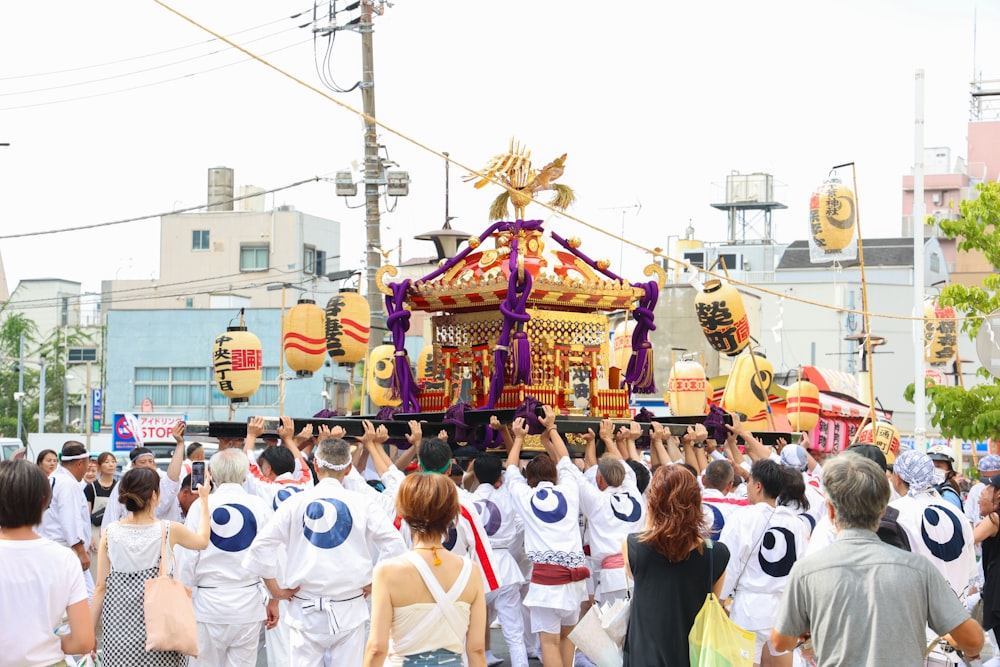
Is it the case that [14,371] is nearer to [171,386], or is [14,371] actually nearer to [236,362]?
[171,386]

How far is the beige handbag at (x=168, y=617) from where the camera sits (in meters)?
6.30

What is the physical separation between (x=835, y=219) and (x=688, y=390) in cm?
491

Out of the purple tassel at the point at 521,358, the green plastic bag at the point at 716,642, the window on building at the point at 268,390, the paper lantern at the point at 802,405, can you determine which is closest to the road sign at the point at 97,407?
the window on building at the point at 268,390

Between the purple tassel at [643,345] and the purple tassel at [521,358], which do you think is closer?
the purple tassel at [521,358]

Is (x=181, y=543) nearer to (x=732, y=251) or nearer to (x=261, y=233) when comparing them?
(x=261, y=233)

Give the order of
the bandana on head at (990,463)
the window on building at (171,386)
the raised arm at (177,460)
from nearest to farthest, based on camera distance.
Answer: the raised arm at (177,460)
the bandana on head at (990,463)
the window on building at (171,386)

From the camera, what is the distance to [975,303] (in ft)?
58.2

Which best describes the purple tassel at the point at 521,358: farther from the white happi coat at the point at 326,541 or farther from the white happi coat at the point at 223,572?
the white happi coat at the point at 326,541

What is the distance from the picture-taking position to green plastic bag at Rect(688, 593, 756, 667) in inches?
205

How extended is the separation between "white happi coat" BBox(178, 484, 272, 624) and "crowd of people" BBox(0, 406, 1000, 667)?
0.01 meters

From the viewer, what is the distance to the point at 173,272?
5044cm

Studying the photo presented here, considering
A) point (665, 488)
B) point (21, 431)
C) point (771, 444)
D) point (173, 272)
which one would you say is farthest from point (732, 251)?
point (665, 488)

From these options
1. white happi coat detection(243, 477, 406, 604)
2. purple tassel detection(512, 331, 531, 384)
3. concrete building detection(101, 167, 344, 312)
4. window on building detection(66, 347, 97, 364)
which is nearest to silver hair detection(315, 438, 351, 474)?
white happi coat detection(243, 477, 406, 604)

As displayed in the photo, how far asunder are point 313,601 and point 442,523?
7.44 ft
